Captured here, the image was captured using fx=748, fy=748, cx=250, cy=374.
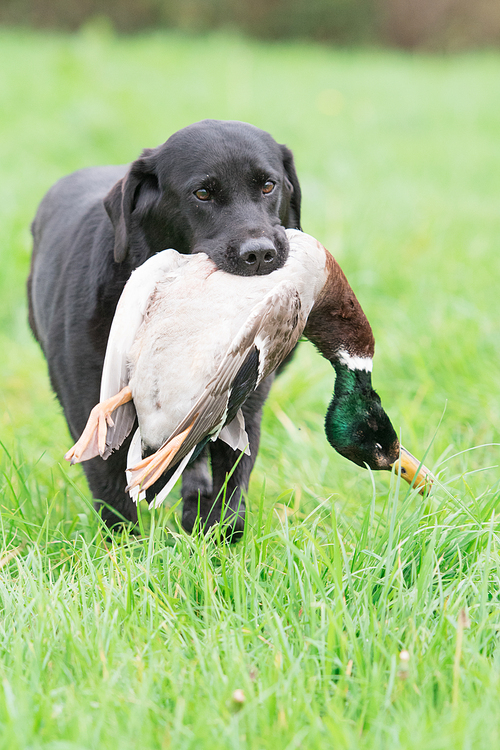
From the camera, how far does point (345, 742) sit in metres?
1.32

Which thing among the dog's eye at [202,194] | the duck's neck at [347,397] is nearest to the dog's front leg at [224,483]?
the duck's neck at [347,397]

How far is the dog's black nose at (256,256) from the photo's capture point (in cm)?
190

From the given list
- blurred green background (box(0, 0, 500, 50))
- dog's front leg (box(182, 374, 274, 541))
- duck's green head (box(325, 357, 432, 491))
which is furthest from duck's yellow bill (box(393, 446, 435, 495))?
blurred green background (box(0, 0, 500, 50))

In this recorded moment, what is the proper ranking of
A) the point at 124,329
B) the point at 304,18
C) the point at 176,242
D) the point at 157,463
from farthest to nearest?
1. the point at 304,18
2. the point at 176,242
3. the point at 124,329
4. the point at 157,463

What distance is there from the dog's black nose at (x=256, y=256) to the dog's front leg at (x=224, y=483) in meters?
0.47

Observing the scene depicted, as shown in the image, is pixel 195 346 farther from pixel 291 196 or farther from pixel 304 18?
pixel 304 18

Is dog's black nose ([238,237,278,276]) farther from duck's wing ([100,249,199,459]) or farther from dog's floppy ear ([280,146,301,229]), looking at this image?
dog's floppy ear ([280,146,301,229])

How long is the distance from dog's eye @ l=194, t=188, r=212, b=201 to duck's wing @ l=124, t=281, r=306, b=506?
0.47 m

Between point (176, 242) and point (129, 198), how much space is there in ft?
0.64

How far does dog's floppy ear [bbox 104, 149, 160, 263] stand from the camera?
219cm

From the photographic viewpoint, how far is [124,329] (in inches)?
75.1

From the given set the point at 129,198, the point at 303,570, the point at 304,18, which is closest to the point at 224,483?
the point at 303,570

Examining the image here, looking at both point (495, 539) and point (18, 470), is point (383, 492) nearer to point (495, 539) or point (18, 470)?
point (495, 539)

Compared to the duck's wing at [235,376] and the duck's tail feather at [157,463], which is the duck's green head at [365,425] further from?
the duck's tail feather at [157,463]
